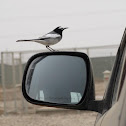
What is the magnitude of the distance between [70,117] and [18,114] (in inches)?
54.2

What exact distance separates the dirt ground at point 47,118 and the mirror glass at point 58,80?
883 centimetres

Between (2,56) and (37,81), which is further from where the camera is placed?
(2,56)

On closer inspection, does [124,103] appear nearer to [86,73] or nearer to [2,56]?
[86,73]

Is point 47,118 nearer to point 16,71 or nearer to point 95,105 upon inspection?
point 16,71

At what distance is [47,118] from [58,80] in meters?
10.1

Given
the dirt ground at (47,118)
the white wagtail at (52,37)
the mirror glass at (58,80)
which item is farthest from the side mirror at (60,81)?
the dirt ground at (47,118)

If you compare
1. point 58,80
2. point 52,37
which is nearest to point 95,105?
point 58,80

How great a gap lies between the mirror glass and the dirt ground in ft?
29.0

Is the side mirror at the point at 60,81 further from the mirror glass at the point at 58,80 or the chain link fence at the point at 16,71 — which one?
the chain link fence at the point at 16,71

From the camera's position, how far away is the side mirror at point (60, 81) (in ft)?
4.19

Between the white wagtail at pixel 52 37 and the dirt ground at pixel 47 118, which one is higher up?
the white wagtail at pixel 52 37

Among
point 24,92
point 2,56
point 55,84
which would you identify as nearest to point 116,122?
point 55,84

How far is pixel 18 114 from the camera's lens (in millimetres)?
12039

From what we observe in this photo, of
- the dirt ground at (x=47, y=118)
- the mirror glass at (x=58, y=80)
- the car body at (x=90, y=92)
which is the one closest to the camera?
the car body at (x=90, y=92)
